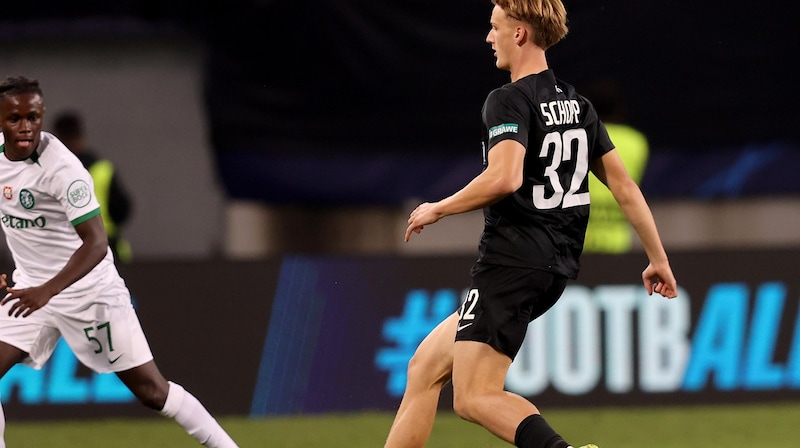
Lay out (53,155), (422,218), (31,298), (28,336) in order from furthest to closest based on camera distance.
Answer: (28,336), (53,155), (31,298), (422,218)

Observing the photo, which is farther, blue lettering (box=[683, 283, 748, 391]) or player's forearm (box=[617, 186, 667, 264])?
blue lettering (box=[683, 283, 748, 391])

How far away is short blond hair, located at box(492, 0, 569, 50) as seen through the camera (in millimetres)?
5344

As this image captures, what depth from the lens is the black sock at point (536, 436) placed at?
519cm

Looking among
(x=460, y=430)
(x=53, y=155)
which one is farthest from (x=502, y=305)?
(x=460, y=430)

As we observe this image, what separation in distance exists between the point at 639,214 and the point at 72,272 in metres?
2.32

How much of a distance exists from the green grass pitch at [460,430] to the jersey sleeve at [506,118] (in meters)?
3.14

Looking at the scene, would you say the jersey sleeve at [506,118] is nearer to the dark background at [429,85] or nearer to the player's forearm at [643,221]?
the player's forearm at [643,221]

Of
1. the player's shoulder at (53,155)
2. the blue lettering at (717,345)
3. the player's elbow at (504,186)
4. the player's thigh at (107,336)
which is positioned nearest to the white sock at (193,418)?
the player's thigh at (107,336)

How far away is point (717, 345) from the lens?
9414mm

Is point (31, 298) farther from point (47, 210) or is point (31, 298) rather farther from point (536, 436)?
point (536, 436)

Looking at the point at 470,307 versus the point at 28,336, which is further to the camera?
the point at 28,336

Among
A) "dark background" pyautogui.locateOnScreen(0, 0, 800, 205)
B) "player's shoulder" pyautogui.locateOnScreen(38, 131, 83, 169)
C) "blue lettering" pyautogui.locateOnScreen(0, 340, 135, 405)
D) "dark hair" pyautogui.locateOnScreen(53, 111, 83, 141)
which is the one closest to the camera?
"player's shoulder" pyautogui.locateOnScreen(38, 131, 83, 169)

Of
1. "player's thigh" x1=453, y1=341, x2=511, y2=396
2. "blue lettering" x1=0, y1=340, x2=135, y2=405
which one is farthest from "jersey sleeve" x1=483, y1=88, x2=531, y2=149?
"blue lettering" x1=0, y1=340, x2=135, y2=405

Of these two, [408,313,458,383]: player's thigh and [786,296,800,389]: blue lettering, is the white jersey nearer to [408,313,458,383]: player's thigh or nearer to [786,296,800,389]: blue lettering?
[408,313,458,383]: player's thigh
